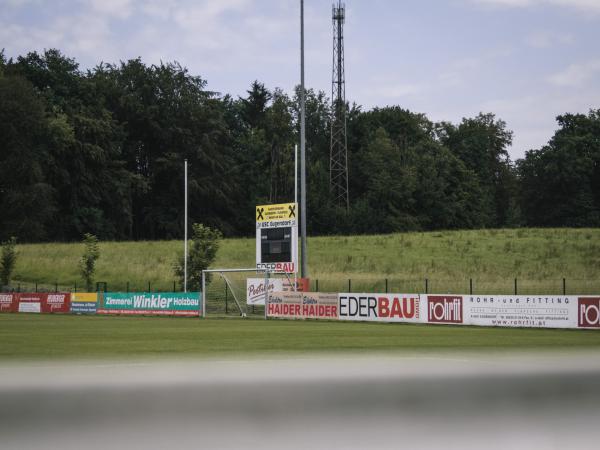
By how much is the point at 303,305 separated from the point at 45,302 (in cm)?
2130

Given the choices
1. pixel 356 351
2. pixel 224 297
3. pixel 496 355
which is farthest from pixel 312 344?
pixel 224 297

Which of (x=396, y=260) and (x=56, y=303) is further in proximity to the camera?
(x=396, y=260)

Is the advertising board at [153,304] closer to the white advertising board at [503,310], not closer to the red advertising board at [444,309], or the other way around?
the red advertising board at [444,309]

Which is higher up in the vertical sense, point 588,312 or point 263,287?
point 263,287

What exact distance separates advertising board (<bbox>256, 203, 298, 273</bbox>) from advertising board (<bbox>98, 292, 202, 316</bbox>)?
25.3 feet

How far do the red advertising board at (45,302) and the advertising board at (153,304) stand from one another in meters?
2.96

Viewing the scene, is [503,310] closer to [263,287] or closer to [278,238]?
[278,238]

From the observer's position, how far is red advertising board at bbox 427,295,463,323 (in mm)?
37750

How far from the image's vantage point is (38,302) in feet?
184

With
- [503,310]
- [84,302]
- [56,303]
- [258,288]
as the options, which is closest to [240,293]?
[258,288]

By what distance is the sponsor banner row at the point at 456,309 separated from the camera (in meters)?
33.8

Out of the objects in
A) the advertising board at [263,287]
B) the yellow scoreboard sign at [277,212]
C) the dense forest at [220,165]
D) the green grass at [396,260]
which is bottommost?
the advertising board at [263,287]

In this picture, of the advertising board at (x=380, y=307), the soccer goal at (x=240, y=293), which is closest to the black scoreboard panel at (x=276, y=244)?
the soccer goal at (x=240, y=293)

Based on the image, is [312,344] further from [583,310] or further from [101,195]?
[101,195]
